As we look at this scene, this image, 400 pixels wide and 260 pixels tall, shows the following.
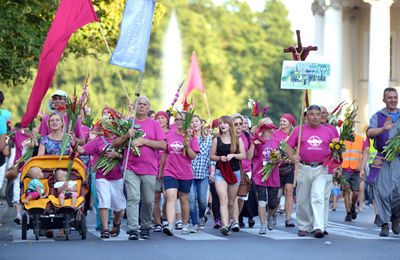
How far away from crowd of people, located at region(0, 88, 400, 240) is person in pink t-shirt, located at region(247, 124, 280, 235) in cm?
2

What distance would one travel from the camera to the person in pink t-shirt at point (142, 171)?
44.6 feet

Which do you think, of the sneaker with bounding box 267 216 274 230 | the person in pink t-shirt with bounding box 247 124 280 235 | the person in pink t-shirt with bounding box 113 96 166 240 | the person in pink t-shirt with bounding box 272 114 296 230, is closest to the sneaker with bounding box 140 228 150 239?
the person in pink t-shirt with bounding box 113 96 166 240

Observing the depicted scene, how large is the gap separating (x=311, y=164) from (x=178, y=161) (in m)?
2.00

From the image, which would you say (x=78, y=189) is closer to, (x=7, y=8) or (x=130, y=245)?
(x=130, y=245)

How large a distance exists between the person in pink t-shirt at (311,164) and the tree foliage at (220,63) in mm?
49382

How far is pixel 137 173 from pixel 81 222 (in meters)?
1.04

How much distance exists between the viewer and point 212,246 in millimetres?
12648

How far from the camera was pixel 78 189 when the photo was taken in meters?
13.5

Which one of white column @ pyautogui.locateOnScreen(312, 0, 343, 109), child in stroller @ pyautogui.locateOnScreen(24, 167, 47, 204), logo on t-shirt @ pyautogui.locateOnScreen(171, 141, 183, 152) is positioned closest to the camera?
child in stroller @ pyautogui.locateOnScreen(24, 167, 47, 204)

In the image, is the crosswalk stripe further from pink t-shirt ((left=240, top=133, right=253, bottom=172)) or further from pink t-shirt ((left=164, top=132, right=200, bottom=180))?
pink t-shirt ((left=164, top=132, right=200, bottom=180))

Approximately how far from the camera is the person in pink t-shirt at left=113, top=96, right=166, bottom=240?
44.6ft

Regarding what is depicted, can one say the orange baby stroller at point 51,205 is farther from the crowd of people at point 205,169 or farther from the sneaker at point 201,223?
the sneaker at point 201,223

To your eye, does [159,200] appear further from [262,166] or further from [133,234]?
[133,234]

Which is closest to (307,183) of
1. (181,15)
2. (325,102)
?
(325,102)
